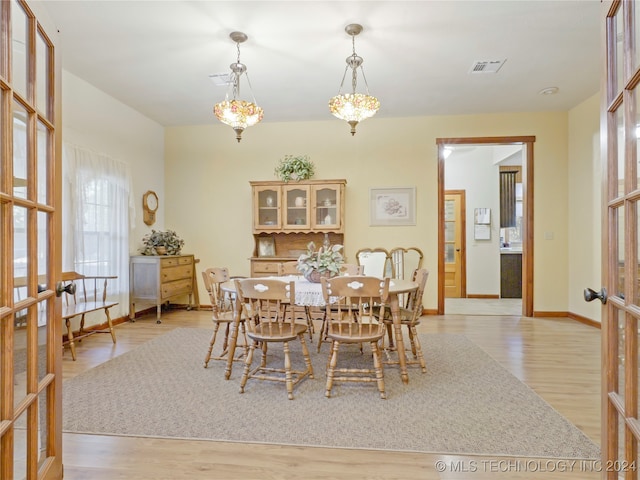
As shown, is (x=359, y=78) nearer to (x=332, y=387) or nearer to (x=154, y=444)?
(x=332, y=387)

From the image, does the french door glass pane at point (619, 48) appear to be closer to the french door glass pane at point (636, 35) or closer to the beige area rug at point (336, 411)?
the french door glass pane at point (636, 35)

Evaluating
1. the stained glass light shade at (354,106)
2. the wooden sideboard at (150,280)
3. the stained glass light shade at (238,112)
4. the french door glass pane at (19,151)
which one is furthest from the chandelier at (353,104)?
the wooden sideboard at (150,280)

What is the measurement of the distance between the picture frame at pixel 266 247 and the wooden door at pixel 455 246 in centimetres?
361

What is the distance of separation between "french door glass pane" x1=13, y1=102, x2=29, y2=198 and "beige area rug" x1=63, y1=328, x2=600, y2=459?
4.93 ft

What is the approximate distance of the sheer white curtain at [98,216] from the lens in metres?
3.85

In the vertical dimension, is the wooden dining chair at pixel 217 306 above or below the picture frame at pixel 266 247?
below

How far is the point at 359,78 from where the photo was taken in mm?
4008

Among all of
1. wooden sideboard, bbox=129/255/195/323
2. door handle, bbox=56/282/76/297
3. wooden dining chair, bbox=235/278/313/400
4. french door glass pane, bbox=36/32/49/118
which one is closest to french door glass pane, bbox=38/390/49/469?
door handle, bbox=56/282/76/297

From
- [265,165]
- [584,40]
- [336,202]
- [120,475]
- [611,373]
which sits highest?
[584,40]

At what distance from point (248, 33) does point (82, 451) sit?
3.19m

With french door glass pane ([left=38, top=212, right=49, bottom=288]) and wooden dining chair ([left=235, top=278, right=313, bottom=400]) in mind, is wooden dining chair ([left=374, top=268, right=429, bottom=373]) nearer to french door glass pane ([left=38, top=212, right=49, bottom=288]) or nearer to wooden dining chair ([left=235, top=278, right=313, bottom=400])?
wooden dining chair ([left=235, top=278, right=313, bottom=400])

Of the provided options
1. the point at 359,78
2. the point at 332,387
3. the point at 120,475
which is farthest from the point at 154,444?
the point at 359,78

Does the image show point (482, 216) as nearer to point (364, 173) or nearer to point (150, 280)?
point (364, 173)

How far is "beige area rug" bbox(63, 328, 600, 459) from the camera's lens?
75.2 inches
